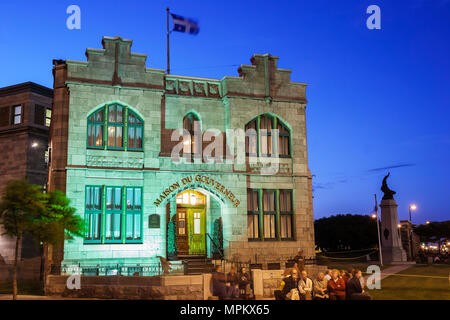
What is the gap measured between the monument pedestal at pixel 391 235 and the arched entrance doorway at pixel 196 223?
2202 cm

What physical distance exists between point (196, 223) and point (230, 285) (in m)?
8.19

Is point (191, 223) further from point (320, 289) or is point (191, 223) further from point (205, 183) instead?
point (320, 289)

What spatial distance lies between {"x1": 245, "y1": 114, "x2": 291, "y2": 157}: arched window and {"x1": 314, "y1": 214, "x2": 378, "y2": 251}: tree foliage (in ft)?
183

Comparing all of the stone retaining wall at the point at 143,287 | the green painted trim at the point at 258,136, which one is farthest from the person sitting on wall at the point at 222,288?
the green painted trim at the point at 258,136

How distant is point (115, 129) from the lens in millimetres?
23594

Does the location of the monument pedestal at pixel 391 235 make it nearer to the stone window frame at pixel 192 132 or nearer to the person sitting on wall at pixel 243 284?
the stone window frame at pixel 192 132

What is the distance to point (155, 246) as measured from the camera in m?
22.8

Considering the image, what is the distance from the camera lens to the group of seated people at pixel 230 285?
56.3ft

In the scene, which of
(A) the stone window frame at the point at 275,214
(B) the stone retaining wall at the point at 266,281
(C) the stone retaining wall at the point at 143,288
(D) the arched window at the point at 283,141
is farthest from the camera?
(D) the arched window at the point at 283,141

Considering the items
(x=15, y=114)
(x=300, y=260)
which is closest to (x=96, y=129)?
(x=300, y=260)

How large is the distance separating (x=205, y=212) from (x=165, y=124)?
5265 millimetres

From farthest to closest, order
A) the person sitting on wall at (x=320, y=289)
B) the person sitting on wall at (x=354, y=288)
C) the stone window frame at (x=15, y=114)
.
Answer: the stone window frame at (x=15, y=114)
the person sitting on wall at (x=320, y=289)
the person sitting on wall at (x=354, y=288)

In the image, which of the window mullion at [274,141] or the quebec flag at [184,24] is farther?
the quebec flag at [184,24]
